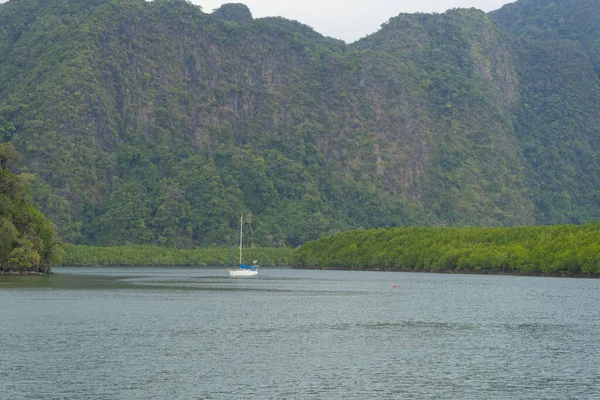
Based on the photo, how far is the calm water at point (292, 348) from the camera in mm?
51906

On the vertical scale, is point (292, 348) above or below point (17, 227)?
below

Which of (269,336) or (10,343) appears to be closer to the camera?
(10,343)

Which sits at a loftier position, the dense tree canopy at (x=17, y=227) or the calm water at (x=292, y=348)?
the dense tree canopy at (x=17, y=227)

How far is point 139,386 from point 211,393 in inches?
175

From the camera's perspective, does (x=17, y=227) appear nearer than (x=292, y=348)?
No

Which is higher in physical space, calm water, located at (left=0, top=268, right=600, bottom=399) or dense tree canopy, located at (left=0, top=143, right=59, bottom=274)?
dense tree canopy, located at (left=0, top=143, right=59, bottom=274)

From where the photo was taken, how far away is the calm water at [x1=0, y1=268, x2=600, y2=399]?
2044 inches

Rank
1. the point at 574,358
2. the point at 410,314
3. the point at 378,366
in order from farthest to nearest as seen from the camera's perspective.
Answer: the point at 410,314
the point at 574,358
the point at 378,366

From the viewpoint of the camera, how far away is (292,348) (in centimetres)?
6794

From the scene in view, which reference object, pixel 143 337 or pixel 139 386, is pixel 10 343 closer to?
pixel 143 337

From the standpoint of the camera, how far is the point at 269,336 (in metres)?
75.1

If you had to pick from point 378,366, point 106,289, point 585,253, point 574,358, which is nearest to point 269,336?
point 378,366

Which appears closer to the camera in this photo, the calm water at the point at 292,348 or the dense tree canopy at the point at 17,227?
the calm water at the point at 292,348

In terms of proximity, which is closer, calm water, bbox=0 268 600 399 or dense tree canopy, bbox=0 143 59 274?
calm water, bbox=0 268 600 399
